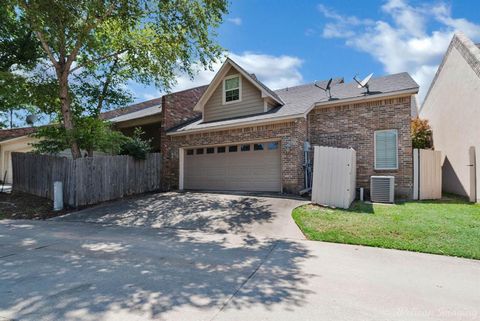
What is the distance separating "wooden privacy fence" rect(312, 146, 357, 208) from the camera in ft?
30.1

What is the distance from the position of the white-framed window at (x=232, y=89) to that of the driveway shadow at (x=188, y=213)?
5124 mm

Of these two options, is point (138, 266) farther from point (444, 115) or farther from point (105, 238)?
point (444, 115)

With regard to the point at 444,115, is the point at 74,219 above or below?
below

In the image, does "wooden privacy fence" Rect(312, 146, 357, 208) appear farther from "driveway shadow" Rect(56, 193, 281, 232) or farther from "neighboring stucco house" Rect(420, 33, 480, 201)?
"neighboring stucco house" Rect(420, 33, 480, 201)

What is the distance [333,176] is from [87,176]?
9.11 meters

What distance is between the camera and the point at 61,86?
40.2 ft

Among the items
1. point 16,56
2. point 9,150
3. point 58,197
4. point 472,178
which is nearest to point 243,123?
point 58,197

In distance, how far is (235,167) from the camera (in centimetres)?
1327

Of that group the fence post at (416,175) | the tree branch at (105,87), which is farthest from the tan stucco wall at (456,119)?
the tree branch at (105,87)

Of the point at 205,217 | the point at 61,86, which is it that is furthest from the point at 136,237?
the point at 61,86

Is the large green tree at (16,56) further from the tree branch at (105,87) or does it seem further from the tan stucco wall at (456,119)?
the tan stucco wall at (456,119)

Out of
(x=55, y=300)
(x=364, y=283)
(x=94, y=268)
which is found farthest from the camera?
(x=94, y=268)

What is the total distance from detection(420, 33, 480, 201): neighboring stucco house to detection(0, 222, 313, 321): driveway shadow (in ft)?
28.2

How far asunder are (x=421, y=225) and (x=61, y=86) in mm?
13523
